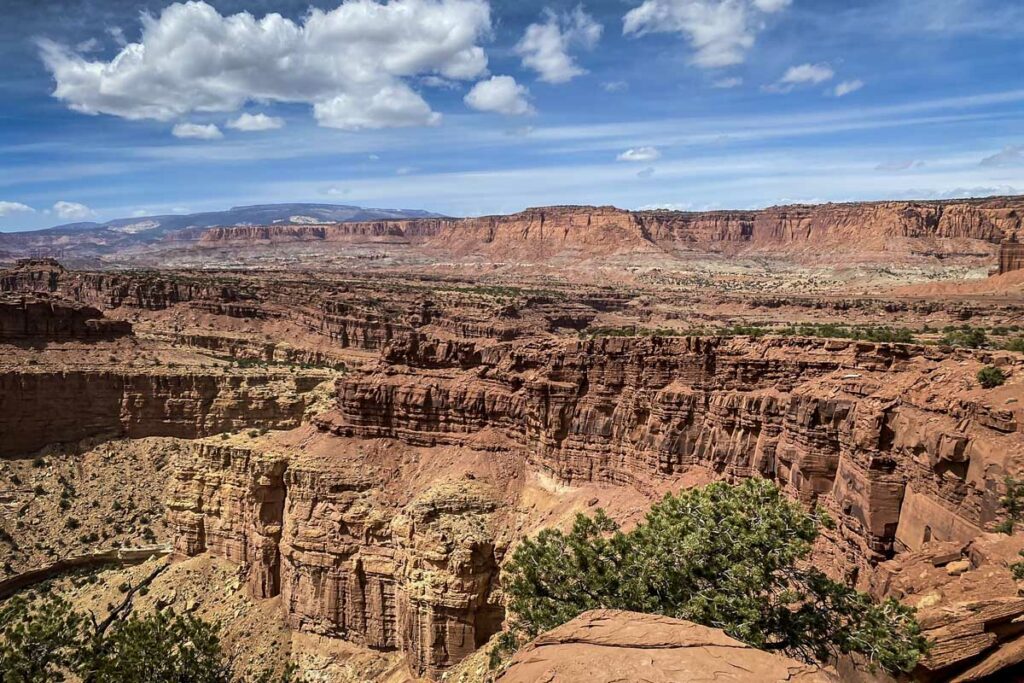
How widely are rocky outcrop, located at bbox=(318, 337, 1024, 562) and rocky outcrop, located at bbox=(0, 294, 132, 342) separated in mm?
39475

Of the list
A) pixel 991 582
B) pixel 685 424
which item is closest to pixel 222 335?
pixel 685 424

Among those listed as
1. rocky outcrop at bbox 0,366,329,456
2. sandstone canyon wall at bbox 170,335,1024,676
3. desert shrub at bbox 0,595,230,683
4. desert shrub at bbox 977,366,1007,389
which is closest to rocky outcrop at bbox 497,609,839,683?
sandstone canyon wall at bbox 170,335,1024,676

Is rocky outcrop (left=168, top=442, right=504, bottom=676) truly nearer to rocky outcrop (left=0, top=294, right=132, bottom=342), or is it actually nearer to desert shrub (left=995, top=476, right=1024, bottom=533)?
desert shrub (left=995, top=476, right=1024, bottom=533)

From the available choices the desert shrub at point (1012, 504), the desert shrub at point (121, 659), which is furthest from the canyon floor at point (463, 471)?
the desert shrub at point (121, 659)

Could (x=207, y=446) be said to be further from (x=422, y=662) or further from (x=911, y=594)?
(x=911, y=594)

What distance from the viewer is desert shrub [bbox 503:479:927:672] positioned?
46.6 ft

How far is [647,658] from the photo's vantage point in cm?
1009

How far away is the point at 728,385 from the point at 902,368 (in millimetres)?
6216

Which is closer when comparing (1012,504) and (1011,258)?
(1012,504)

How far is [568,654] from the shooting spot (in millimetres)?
10734

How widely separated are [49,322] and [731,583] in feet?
215

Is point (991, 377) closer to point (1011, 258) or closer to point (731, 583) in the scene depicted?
point (731, 583)

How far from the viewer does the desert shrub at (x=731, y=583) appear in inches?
559

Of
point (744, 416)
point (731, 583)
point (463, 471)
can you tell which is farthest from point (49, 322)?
point (731, 583)
